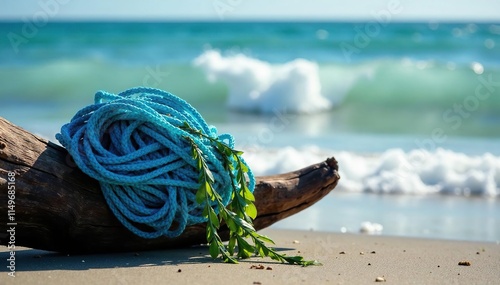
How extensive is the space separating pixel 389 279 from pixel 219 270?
32.4 inches

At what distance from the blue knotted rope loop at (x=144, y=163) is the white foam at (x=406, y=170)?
3.85 metres

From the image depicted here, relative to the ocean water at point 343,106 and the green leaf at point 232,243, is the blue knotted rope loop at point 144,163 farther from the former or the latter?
the ocean water at point 343,106

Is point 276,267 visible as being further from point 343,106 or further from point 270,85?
point 270,85

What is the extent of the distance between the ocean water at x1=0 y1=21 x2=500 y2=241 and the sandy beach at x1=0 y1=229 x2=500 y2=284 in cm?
112

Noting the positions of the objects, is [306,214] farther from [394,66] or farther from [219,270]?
[394,66]

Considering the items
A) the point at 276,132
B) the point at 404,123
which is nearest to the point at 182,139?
the point at 276,132

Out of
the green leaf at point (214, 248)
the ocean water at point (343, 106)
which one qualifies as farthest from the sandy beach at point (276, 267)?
the ocean water at point (343, 106)

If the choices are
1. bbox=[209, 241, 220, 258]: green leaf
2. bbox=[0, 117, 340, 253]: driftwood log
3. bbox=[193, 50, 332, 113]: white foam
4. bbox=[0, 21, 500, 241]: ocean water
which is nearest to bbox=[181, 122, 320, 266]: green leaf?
bbox=[209, 241, 220, 258]: green leaf

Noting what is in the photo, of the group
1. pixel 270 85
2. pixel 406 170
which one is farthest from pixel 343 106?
pixel 406 170

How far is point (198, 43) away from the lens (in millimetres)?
29281

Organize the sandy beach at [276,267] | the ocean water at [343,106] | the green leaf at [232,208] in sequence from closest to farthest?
1. the sandy beach at [276,267]
2. the green leaf at [232,208]
3. the ocean water at [343,106]

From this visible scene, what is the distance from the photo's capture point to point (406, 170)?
8.24 metres

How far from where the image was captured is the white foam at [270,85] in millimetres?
15836

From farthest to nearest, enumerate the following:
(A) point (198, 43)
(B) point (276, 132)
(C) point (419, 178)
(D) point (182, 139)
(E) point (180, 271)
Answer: (A) point (198, 43) → (B) point (276, 132) → (C) point (419, 178) → (D) point (182, 139) → (E) point (180, 271)
